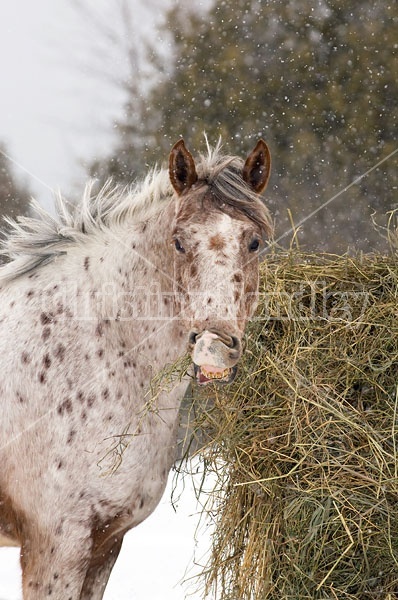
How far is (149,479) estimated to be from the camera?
3098 millimetres

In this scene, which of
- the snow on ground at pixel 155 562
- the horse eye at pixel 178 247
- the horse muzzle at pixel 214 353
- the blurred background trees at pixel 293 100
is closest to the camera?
the horse muzzle at pixel 214 353

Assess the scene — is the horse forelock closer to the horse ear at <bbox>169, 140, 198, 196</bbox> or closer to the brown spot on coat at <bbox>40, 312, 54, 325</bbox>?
the horse ear at <bbox>169, 140, 198, 196</bbox>

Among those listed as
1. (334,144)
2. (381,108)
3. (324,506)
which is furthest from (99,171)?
(324,506)

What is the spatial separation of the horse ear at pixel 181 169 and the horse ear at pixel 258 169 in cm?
25

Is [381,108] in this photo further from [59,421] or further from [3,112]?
[3,112]

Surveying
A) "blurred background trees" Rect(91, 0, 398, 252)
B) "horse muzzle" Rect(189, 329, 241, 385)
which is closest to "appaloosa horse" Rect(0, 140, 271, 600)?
"horse muzzle" Rect(189, 329, 241, 385)

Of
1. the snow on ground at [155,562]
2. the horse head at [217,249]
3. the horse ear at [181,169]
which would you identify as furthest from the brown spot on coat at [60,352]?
the snow on ground at [155,562]

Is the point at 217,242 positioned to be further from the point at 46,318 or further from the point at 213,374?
the point at 46,318

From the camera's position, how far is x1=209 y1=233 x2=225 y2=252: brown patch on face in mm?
2697

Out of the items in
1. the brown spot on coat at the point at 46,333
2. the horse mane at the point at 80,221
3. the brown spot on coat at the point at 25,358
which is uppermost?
the horse mane at the point at 80,221

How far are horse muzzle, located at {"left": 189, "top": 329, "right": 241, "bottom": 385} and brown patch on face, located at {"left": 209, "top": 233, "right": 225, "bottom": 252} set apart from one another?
371 millimetres

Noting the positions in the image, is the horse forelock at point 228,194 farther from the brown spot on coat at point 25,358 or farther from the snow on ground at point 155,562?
the snow on ground at point 155,562

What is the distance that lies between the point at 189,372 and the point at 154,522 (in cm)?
360

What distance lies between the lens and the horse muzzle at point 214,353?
2525 millimetres
